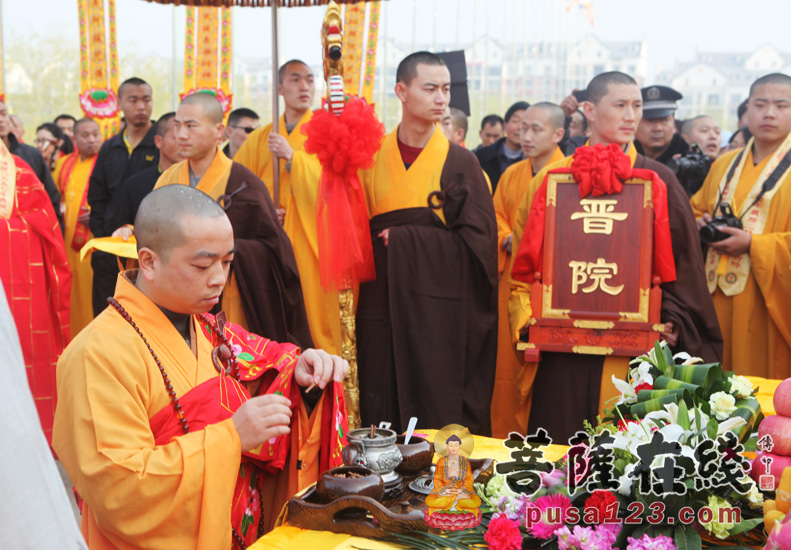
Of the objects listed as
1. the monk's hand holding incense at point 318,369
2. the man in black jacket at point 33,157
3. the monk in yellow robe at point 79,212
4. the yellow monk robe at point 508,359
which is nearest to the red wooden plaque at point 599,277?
the yellow monk robe at point 508,359

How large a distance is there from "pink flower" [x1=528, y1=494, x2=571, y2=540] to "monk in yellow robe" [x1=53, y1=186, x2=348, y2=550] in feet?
1.99

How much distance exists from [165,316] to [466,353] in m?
2.33

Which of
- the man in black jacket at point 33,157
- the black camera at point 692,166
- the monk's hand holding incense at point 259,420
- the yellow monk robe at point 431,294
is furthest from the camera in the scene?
the man in black jacket at point 33,157

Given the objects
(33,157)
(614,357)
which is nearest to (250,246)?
(614,357)

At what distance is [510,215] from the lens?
5.01 metres

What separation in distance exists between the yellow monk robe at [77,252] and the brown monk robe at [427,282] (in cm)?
266

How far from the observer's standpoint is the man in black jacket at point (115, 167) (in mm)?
5086

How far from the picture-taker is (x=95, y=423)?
5.19ft

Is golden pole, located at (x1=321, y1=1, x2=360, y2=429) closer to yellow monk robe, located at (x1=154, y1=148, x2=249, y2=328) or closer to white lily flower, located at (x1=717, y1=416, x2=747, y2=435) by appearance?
yellow monk robe, located at (x1=154, y1=148, x2=249, y2=328)

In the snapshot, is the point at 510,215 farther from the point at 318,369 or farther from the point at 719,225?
the point at 318,369

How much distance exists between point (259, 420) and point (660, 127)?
4433mm

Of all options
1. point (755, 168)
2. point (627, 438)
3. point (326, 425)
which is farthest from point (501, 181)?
point (627, 438)

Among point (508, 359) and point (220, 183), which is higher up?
point (220, 183)

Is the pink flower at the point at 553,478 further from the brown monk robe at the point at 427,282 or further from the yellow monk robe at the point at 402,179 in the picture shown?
the yellow monk robe at the point at 402,179
